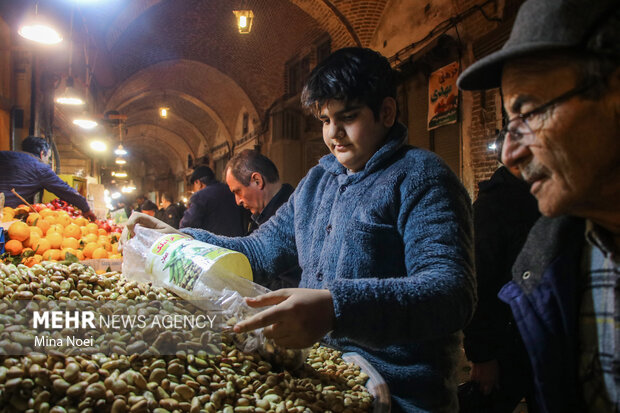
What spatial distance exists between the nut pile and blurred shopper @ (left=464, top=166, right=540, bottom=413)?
1.27m

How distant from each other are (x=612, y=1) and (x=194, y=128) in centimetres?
2397

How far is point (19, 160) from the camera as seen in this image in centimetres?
446

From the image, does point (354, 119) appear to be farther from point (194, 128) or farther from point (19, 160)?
point (194, 128)

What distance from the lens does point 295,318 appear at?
0.91 metres

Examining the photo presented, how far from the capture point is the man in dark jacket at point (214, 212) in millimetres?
4703

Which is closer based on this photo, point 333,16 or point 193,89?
point 333,16

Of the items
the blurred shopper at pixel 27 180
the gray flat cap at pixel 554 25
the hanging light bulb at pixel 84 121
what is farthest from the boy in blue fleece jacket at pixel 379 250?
the hanging light bulb at pixel 84 121

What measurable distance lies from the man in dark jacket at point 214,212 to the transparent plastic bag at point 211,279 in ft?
10.2

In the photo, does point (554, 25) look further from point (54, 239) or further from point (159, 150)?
point (159, 150)

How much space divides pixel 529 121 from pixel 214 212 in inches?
163

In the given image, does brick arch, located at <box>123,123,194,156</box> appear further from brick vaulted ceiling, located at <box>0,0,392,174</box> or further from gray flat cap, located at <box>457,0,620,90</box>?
gray flat cap, located at <box>457,0,620,90</box>

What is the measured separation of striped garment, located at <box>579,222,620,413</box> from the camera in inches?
41.3

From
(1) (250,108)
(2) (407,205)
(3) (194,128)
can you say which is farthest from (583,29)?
(3) (194,128)

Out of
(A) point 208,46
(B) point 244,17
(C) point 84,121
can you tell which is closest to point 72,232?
(B) point 244,17
